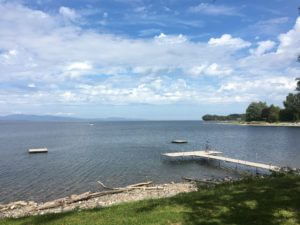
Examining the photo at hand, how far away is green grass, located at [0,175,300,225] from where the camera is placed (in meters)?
7.68

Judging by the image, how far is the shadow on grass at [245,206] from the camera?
24.9 ft

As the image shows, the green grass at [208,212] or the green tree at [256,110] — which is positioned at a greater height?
the green tree at [256,110]

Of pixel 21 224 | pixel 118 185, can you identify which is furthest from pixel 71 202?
pixel 21 224

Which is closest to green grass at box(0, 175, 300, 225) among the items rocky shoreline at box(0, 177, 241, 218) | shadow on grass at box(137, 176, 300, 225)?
shadow on grass at box(137, 176, 300, 225)

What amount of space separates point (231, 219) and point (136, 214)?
2695 mm

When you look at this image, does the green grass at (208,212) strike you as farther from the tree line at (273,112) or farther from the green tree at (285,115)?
the green tree at (285,115)

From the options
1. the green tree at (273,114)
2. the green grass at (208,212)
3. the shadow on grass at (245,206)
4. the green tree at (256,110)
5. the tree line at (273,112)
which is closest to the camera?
the shadow on grass at (245,206)

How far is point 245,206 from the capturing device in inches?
345

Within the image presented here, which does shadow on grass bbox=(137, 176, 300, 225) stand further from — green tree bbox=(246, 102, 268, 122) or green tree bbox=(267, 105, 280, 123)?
green tree bbox=(246, 102, 268, 122)

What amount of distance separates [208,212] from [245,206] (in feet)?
4.04

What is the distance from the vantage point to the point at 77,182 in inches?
1107

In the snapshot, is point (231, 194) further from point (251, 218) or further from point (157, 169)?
→ point (157, 169)

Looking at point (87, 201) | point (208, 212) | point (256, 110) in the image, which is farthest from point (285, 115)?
point (208, 212)

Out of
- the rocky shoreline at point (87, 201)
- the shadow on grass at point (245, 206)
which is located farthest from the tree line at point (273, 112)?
the shadow on grass at point (245, 206)
